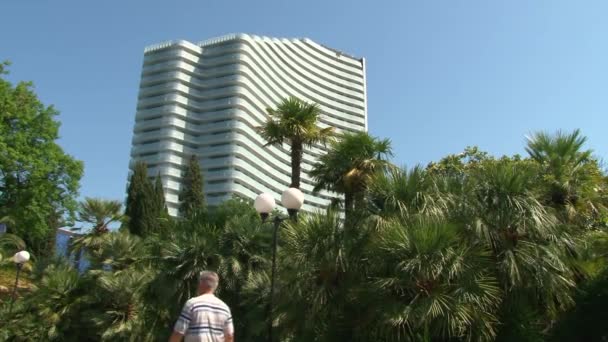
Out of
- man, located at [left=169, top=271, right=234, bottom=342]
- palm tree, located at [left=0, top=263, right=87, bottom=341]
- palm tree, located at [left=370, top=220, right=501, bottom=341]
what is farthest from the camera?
palm tree, located at [left=0, top=263, right=87, bottom=341]

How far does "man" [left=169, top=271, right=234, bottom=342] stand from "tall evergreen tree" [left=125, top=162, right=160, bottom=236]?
34.9 meters

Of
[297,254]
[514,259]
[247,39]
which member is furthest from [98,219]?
[247,39]

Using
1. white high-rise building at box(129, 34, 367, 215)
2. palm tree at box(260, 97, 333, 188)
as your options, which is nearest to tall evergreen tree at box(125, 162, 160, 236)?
palm tree at box(260, 97, 333, 188)

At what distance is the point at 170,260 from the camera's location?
16047 mm

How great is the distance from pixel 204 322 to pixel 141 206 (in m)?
36.8

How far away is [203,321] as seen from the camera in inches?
211

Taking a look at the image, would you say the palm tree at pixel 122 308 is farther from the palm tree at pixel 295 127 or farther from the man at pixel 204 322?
the man at pixel 204 322

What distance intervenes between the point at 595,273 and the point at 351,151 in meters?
9.64

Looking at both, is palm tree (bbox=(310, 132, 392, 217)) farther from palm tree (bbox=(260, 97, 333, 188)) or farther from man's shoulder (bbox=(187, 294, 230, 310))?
man's shoulder (bbox=(187, 294, 230, 310))

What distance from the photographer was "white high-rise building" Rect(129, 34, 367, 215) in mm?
108000

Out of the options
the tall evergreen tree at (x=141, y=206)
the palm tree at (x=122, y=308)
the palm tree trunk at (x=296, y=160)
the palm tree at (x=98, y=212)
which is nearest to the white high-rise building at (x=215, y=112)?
the tall evergreen tree at (x=141, y=206)

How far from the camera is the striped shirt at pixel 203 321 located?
534 cm

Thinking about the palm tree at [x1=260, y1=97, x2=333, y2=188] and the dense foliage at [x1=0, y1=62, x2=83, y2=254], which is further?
the dense foliage at [x1=0, y1=62, x2=83, y2=254]

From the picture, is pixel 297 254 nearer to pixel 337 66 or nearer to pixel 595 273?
pixel 595 273
